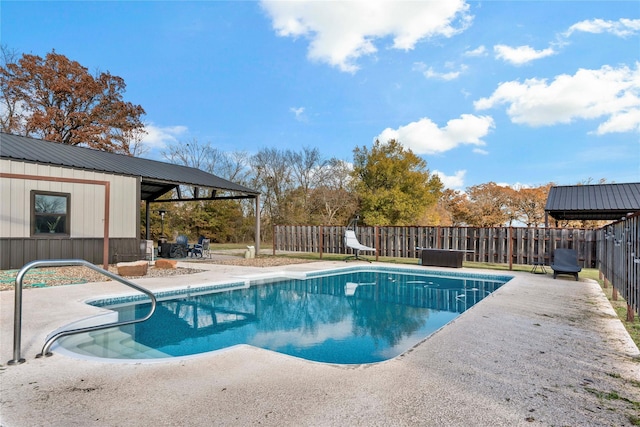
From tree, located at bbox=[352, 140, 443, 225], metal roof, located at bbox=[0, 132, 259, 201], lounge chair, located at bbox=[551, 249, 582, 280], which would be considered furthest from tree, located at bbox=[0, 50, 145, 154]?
lounge chair, located at bbox=[551, 249, 582, 280]

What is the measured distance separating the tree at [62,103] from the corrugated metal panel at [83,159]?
9.12 m

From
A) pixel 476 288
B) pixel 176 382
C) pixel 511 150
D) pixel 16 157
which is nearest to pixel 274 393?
pixel 176 382

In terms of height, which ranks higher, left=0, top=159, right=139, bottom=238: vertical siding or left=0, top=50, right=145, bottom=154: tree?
left=0, top=50, right=145, bottom=154: tree

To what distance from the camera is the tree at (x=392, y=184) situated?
837 inches

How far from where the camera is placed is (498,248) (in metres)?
11.2

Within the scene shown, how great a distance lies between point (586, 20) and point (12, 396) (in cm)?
1350

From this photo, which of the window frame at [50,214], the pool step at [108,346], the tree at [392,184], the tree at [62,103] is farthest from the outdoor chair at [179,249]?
the tree at [392,184]

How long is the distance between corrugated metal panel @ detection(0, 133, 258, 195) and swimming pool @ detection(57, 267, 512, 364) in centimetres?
519

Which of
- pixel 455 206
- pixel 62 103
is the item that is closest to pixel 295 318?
pixel 62 103

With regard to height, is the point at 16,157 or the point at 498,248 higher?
the point at 16,157

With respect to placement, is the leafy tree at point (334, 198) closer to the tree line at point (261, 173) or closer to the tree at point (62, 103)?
the tree line at point (261, 173)

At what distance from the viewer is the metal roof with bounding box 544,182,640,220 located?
12.1 m

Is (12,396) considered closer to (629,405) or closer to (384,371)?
(384,371)

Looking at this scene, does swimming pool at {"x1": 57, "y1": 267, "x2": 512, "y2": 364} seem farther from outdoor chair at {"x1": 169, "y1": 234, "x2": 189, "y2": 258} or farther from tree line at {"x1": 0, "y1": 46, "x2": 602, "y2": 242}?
tree line at {"x1": 0, "y1": 46, "x2": 602, "y2": 242}
